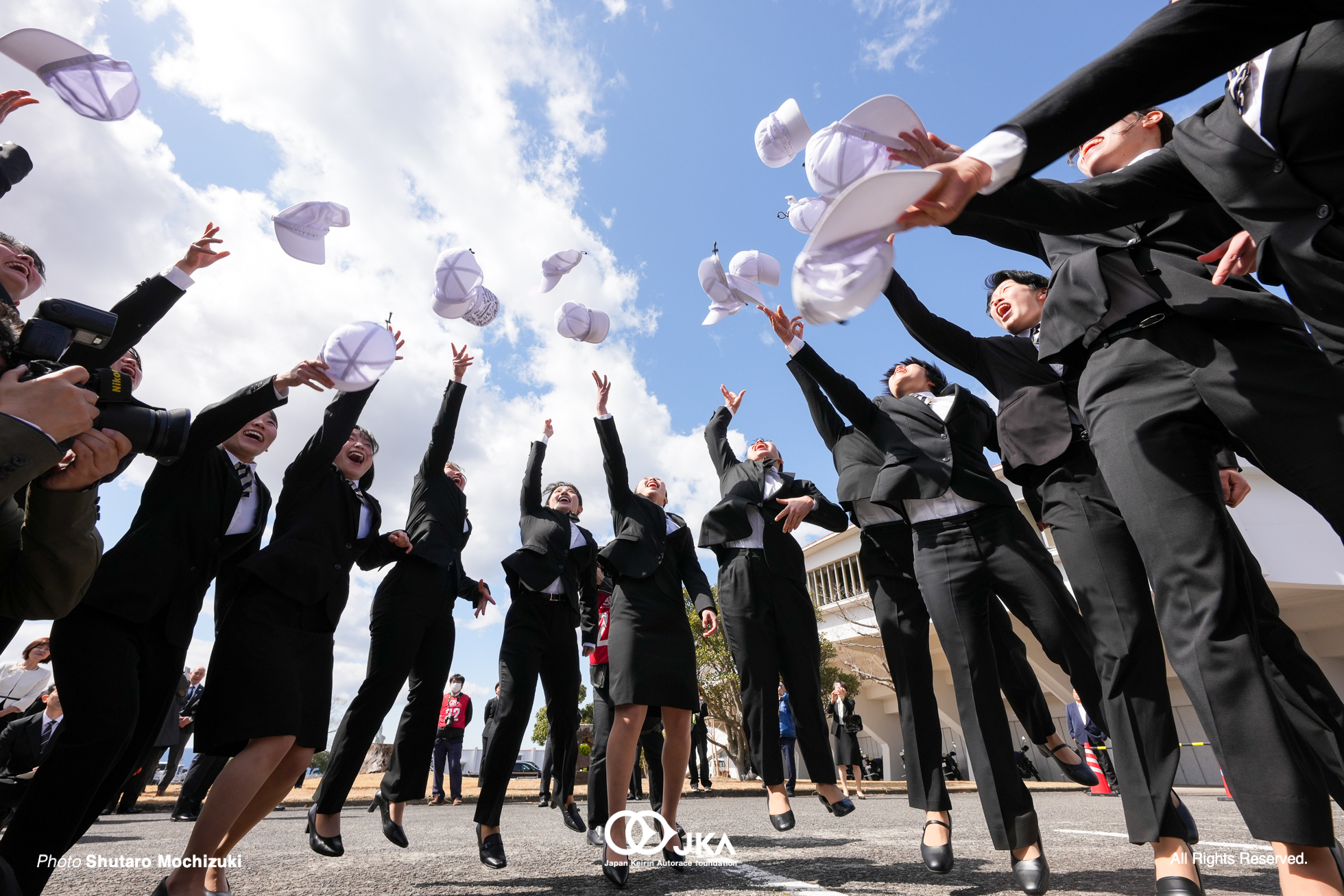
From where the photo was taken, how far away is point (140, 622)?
250 cm

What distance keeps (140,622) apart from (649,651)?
216cm

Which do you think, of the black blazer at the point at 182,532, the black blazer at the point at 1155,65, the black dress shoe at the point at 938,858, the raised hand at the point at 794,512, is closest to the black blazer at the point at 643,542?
the raised hand at the point at 794,512

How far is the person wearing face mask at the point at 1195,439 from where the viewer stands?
151 centimetres

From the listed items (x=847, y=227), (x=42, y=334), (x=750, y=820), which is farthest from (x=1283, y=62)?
(x=750, y=820)

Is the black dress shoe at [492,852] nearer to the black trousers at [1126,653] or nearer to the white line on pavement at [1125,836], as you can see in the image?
the black trousers at [1126,653]

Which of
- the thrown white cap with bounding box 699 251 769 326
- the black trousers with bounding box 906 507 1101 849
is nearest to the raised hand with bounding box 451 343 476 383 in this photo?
the thrown white cap with bounding box 699 251 769 326

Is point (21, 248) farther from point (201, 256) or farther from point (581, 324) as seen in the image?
point (581, 324)

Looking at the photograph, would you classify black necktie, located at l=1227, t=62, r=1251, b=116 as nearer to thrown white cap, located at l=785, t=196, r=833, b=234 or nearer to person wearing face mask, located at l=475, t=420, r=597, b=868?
thrown white cap, located at l=785, t=196, r=833, b=234

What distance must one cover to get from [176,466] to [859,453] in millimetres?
3357

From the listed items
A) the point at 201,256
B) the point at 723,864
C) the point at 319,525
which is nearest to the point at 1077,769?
the point at 723,864

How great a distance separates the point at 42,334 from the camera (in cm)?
160

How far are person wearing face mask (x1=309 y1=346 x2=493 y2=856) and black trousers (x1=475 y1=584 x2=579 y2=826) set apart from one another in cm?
36

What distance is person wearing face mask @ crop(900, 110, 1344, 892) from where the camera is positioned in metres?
1.51

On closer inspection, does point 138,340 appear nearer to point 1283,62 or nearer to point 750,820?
point 1283,62
